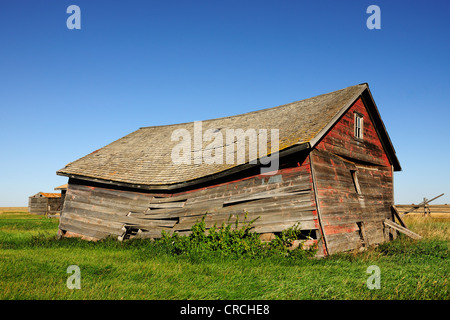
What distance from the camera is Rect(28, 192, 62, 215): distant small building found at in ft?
134

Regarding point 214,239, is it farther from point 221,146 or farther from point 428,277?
point 428,277

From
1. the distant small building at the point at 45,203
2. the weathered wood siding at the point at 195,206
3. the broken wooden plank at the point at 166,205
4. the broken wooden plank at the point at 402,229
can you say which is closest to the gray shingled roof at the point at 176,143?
the weathered wood siding at the point at 195,206

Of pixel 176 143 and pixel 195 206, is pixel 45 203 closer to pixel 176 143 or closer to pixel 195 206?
pixel 176 143

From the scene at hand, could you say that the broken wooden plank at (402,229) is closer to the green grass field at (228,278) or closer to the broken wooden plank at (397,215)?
the broken wooden plank at (397,215)

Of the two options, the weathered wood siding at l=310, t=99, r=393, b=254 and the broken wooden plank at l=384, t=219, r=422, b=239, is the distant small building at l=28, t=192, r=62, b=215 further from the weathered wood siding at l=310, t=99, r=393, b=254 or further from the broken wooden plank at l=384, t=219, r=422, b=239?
the broken wooden plank at l=384, t=219, r=422, b=239

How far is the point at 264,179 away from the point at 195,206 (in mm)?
2859

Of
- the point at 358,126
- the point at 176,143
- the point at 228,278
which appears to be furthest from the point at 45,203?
the point at 228,278

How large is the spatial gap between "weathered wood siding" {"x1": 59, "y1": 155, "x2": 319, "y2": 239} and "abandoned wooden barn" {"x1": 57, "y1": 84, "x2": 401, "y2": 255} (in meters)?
0.03

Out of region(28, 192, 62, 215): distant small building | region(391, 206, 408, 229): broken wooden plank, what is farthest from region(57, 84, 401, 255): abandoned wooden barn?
region(28, 192, 62, 215): distant small building

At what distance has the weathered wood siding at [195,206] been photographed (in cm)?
945

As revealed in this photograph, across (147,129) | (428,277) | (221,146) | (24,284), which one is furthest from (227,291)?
(147,129)

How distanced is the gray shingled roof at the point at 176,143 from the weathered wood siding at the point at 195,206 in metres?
0.62

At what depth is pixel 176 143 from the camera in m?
16.1
